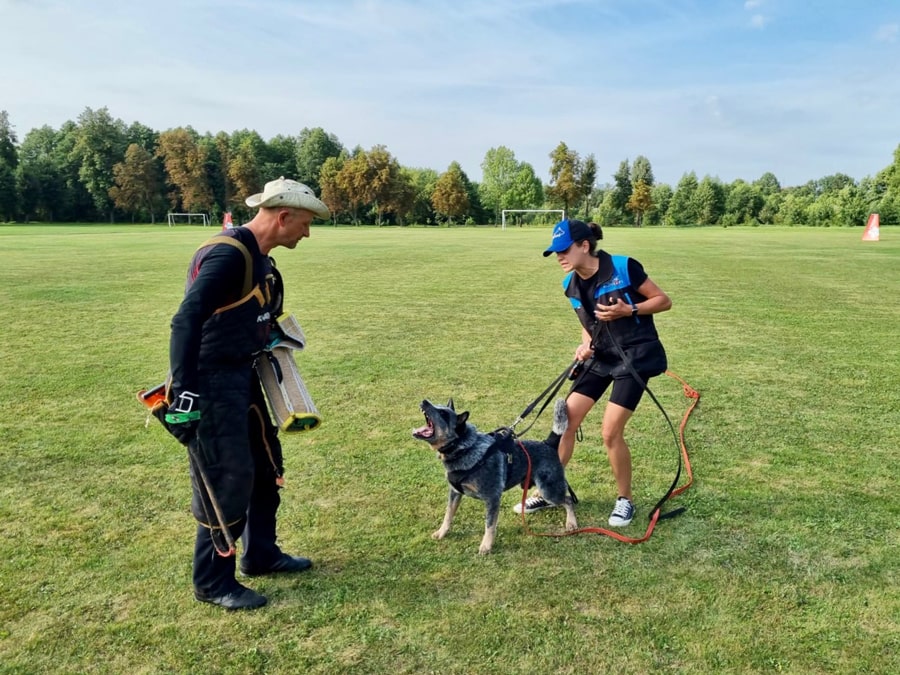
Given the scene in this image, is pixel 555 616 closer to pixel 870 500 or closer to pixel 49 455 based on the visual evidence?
pixel 870 500

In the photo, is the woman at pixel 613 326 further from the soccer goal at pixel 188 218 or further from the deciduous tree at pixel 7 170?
the deciduous tree at pixel 7 170

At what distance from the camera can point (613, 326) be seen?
478 cm

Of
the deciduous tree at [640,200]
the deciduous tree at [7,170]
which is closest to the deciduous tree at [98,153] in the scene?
the deciduous tree at [7,170]

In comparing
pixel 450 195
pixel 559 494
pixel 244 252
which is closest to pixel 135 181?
pixel 450 195

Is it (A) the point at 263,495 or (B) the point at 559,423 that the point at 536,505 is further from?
(A) the point at 263,495

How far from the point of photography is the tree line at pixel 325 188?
86.4 metres

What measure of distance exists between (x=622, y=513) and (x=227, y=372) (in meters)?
3.29

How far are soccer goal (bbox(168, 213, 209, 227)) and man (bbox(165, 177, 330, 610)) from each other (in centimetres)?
9118

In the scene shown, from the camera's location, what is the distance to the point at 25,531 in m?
4.73

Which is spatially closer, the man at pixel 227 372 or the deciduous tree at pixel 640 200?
the man at pixel 227 372

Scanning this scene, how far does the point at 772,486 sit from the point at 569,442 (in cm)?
207

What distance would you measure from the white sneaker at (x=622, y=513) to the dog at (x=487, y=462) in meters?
0.35

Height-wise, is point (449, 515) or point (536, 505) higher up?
point (449, 515)

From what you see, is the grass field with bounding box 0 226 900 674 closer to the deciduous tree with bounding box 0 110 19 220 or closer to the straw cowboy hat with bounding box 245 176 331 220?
the straw cowboy hat with bounding box 245 176 331 220
